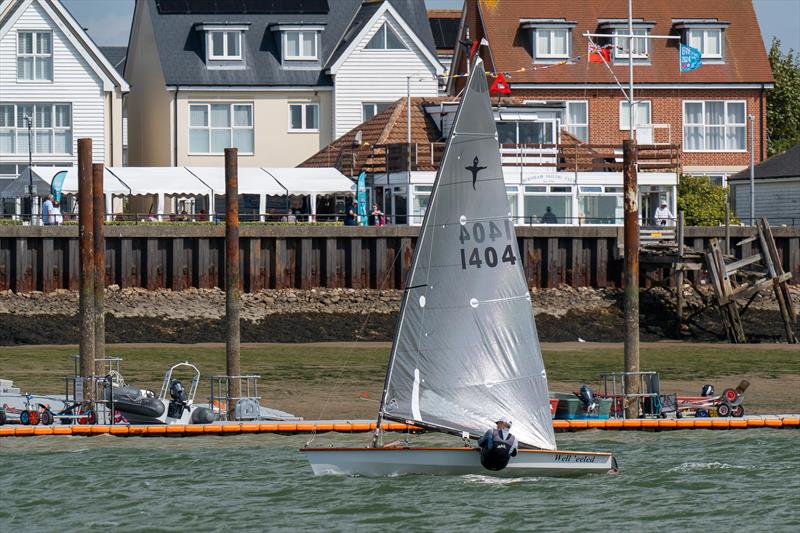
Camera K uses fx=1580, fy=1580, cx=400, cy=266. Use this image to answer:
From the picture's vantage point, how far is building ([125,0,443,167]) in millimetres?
69250

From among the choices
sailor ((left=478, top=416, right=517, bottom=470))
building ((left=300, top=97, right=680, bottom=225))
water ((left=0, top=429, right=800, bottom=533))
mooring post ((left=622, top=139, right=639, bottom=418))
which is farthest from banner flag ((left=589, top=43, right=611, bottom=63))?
sailor ((left=478, top=416, right=517, bottom=470))

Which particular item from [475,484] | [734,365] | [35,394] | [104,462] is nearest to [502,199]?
[475,484]

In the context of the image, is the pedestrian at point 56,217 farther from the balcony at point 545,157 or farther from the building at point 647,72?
the building at point 647,72

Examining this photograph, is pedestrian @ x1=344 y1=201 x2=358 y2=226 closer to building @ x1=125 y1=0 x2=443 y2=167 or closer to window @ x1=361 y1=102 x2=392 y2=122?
building @ x1=125 y1=0 x2=443 y2=167

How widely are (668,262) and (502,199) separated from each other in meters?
25.3

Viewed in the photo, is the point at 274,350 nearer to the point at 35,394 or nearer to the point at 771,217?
the point at 35,394

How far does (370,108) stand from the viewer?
70562 mm

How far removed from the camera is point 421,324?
2444 cm

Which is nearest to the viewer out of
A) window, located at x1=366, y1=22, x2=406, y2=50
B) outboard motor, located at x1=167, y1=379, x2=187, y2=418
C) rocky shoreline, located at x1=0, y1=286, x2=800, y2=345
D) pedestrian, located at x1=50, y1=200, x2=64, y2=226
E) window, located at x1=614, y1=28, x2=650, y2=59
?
outboard motor, located at x1=167, y1=379, x2=187, y2=418

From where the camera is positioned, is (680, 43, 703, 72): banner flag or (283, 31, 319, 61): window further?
(283, 31, 319, 61): window

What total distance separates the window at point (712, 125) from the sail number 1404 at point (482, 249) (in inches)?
1845

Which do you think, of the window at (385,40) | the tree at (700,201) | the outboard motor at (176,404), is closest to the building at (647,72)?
the window at (385,40)

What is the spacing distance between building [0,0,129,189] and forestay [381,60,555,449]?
45.5m

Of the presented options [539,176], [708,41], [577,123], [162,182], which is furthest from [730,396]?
[708,41]
